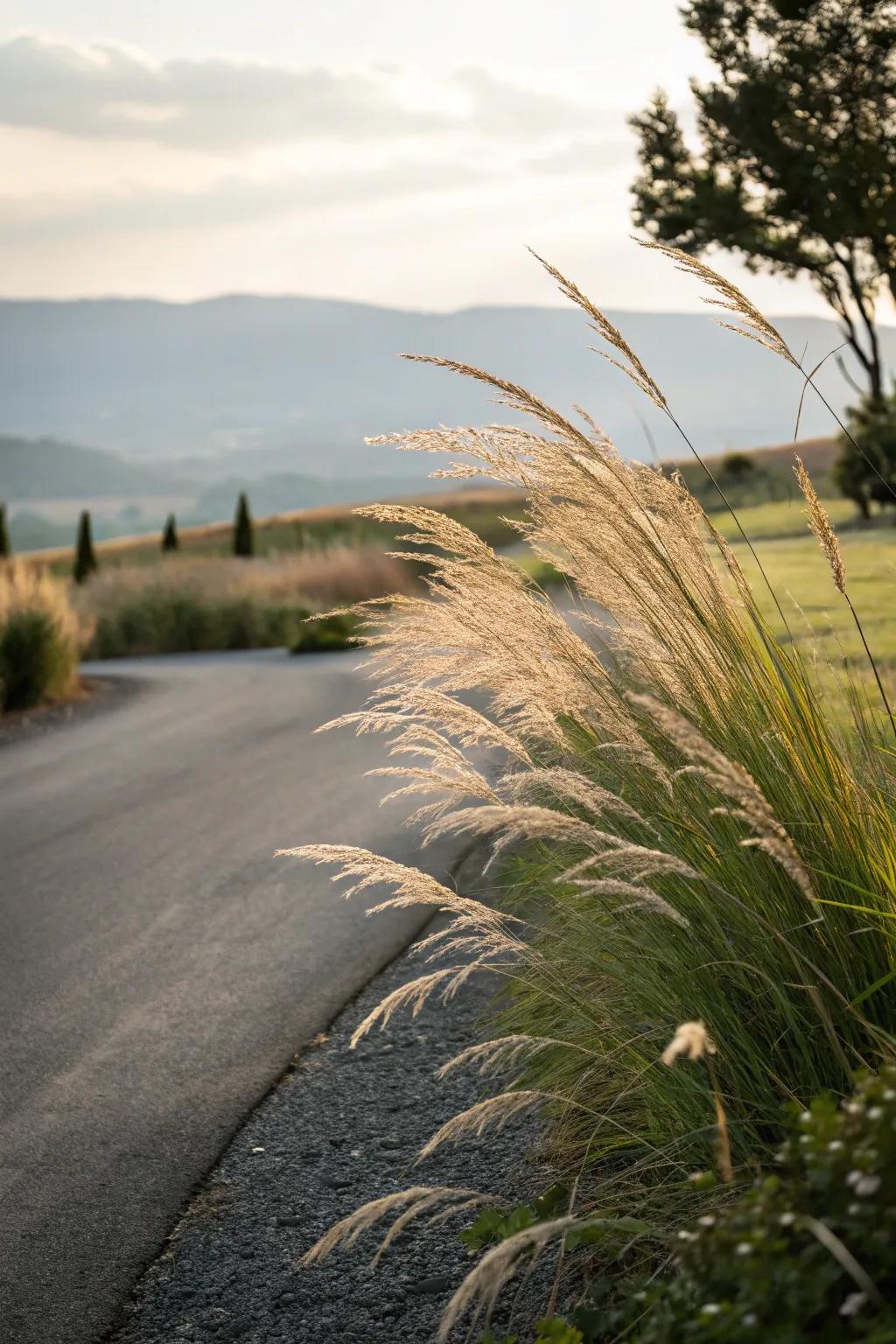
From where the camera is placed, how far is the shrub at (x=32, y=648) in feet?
46.0

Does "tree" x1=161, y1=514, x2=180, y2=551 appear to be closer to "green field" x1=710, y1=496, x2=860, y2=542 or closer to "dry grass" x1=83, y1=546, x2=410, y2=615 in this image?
"dry grass" x1=83, y1=546, x2=410, y2=615

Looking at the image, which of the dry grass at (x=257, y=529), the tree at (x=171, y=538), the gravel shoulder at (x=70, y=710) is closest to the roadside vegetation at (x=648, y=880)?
the gravel shoulder at (x=70, y=710)

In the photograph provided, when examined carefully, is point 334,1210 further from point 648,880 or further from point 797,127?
point 797,127

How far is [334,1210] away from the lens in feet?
11.0

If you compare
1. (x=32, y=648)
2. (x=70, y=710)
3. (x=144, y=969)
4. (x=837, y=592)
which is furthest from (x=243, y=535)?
(x=144, y=969)

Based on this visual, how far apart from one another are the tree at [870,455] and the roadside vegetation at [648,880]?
22076 millimetres

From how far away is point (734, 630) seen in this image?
3.13m

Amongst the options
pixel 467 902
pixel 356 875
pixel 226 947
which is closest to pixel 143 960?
pixel 226 947

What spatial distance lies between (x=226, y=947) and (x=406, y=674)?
242cm

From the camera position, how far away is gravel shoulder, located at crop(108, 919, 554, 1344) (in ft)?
9.40

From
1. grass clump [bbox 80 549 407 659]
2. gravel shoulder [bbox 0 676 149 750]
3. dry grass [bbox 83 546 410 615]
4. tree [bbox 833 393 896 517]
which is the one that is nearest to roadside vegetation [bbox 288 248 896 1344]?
gravel shoulder [bbox 0 676 149 750]

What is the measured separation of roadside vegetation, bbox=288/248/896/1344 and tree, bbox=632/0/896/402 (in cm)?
2509

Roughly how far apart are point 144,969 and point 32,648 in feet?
31.2

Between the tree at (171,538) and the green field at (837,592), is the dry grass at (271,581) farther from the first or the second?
the tree at (171,538)
